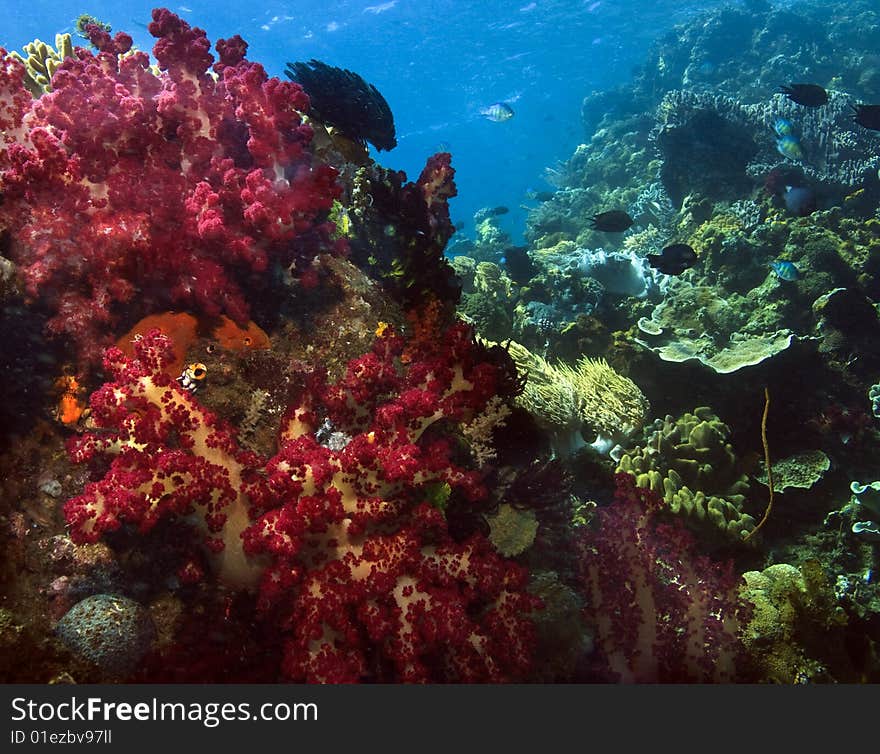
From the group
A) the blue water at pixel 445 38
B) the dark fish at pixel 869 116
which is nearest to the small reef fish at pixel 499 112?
the blue water at pixel 445 38

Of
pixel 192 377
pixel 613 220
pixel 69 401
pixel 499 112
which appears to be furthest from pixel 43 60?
pixel 499 112

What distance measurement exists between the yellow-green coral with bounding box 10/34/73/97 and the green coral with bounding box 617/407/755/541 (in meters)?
6.34

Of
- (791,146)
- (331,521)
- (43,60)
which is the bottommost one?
(331,521)

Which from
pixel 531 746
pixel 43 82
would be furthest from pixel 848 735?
pixel 43 82

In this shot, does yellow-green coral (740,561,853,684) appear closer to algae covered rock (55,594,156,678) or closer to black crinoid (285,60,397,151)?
algae covered rock (55,594,156,678)

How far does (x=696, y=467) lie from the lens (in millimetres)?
4645

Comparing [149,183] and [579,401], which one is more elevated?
[149,183]

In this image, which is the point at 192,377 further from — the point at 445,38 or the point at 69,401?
the point at 445,38

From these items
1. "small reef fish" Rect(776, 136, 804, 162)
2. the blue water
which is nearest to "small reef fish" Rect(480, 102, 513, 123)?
the blue water

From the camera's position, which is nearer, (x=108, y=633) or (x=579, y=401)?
(x=108, y=633)

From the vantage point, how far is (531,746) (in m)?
2.20

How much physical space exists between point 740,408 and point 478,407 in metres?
4.12

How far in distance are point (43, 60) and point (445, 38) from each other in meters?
50.3

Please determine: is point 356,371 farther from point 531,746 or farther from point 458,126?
point 458,126
